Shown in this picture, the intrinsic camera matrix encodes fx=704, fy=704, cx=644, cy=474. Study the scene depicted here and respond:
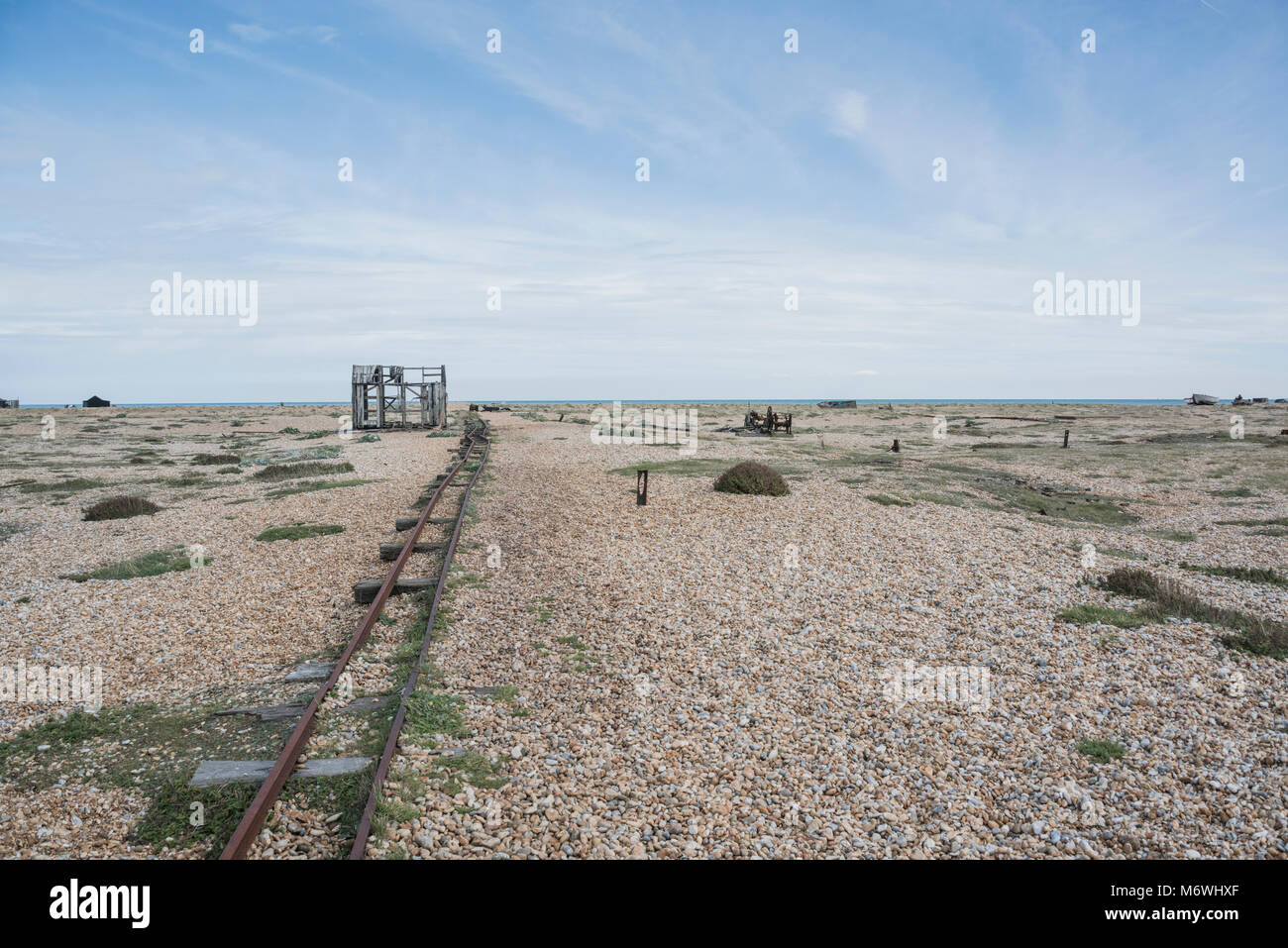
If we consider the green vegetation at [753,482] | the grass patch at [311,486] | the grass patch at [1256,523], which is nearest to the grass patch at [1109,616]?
the green vegetation at [753,482]

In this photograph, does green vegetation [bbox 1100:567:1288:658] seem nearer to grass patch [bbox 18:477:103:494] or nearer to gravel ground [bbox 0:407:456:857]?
gravel ground [bbox 0:407:456:857]

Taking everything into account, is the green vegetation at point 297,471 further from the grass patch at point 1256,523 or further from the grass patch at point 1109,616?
the grass patch at point 1256,523

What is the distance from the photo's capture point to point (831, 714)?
7.10m

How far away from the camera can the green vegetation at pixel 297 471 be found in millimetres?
24763

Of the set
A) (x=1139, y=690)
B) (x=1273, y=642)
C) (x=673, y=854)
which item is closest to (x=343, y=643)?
(x=673, y=854)

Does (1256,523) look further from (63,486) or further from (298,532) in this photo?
(63,486)

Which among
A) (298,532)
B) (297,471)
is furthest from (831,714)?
(297,471)

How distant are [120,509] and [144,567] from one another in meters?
7.17

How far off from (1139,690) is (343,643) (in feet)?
30.4

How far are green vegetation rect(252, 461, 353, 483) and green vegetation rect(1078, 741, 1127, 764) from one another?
23.8 meters

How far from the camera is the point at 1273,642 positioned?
891 centimetres

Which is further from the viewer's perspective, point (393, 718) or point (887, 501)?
point (887, 501)
